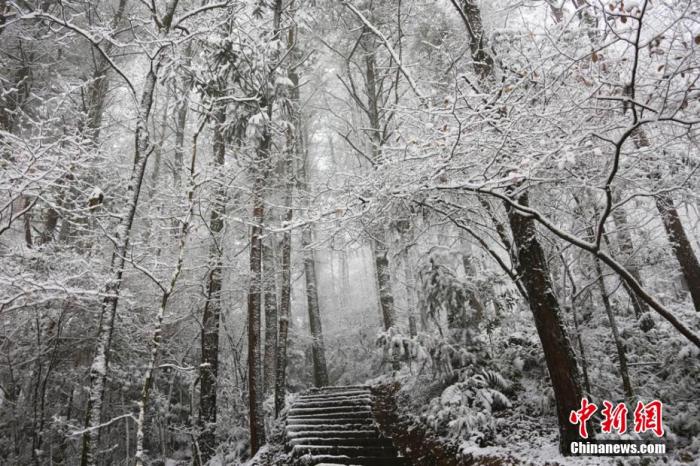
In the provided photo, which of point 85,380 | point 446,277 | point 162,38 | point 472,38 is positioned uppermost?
point 162,38

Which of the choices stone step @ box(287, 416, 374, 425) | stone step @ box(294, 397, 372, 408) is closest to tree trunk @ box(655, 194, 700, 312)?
stone step @ box(287, 416, 374, 425)

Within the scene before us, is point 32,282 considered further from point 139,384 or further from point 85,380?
point 139,384

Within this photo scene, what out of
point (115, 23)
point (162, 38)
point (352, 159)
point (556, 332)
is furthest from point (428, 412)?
point (352, 159)

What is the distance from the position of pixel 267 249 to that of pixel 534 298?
675 centimetres

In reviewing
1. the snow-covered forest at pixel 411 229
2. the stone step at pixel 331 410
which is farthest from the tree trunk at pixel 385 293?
the stone step at pixel 331 410

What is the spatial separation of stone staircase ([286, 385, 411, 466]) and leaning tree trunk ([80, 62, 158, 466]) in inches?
138

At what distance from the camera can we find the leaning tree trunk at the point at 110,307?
4.62 m

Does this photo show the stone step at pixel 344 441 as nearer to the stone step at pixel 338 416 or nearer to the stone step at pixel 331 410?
the stone step at pixel 338 416

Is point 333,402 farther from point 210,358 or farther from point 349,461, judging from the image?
point 210,358

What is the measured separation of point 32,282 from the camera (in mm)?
4848

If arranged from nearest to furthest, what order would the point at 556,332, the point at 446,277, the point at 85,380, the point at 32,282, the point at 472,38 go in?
the point at 556,332, the point at 32,282, the point at 472,38, the point at 446,277, the point at 85,380

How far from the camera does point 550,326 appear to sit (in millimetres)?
4562

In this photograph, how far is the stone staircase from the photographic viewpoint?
6.46 m

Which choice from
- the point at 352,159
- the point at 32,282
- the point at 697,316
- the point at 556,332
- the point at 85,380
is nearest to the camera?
the point at 556,332
